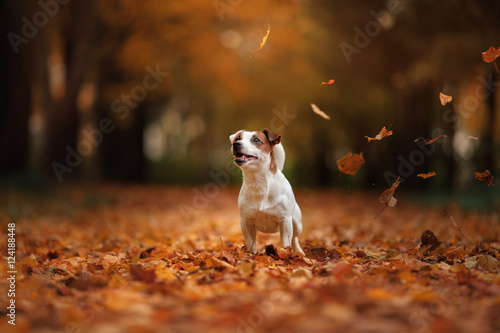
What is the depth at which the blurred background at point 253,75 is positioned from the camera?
11828 millimetres

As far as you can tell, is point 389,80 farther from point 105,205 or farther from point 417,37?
point 105,205

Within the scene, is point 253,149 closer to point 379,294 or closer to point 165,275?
point 165,275

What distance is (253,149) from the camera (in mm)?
3957

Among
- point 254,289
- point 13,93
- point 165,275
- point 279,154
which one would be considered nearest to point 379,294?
point 254,289

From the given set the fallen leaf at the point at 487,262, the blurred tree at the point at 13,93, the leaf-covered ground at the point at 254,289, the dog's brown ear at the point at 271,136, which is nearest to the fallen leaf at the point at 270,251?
the leaf-covered ground at the point at 254,289

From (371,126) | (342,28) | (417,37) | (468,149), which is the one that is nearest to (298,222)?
(417,37)

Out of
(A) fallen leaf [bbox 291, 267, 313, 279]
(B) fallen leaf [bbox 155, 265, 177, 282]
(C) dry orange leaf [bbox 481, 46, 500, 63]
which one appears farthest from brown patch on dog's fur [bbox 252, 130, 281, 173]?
(C) dry orange leaf [bbox 481, 46, 500, 63]

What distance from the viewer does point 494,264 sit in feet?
12.5

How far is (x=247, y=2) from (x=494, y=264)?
37.4ft

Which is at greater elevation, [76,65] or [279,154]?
[76,65]

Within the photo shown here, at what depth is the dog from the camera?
13.0 feet

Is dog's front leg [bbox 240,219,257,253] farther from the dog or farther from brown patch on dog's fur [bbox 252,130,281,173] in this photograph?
brown patch on dog's fur [bbox 252,130,281,173]

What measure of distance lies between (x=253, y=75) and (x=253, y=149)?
17834 mm

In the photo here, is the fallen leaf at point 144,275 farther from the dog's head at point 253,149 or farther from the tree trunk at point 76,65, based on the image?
the tree trunk at point 76,65
